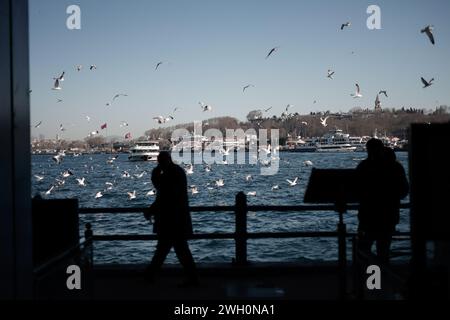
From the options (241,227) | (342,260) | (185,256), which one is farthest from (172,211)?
(342,260)

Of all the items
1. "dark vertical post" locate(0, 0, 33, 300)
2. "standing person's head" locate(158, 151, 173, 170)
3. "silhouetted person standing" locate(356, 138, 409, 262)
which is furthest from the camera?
"standing person's head" locate(158, 151, 173, 170)

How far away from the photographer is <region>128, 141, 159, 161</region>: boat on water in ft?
381

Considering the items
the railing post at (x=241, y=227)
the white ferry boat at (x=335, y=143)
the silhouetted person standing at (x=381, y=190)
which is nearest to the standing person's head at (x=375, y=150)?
the silhouetted person standing at (x=381, y=190)

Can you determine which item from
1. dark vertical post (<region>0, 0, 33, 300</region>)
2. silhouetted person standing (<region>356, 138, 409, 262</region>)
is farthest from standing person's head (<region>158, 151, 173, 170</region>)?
dark vertical post (<region>0, 0, 33, 300</region>)

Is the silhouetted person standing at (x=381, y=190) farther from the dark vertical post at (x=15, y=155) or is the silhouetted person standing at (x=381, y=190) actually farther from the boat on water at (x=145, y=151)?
the boat on water at (x=145, y=151)

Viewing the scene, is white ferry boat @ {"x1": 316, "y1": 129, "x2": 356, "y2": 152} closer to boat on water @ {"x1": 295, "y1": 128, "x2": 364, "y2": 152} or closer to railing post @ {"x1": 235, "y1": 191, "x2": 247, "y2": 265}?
boat on water @ {"x1": 295, "y1": 128, "x2": 364, "y2": 152}

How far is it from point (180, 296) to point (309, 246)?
1728 cm

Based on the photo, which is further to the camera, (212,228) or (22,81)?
(212,228)

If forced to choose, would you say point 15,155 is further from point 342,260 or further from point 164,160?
point 164,160

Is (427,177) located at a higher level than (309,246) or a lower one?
higher

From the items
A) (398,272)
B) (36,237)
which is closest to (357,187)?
(398,272)

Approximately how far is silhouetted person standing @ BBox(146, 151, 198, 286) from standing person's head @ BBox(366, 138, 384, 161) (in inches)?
92.5

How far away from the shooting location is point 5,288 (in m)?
3.71
